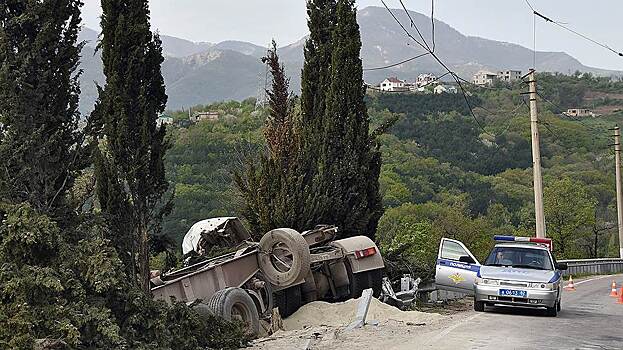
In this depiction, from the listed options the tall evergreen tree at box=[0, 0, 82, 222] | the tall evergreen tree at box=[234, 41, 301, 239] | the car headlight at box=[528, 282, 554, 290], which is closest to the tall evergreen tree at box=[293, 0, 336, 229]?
the tall evergreen tree at box=[234, 41, 301, 239]

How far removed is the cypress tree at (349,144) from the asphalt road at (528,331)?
4696 mm

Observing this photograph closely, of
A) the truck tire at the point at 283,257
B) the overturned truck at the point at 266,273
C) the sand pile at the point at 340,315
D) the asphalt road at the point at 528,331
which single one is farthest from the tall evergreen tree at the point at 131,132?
the asphalt road at the point at 528,331

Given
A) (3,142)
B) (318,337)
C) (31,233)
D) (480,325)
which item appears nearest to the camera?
(31,233)

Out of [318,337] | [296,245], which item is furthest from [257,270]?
[318,337]

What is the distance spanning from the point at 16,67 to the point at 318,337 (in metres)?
6.07

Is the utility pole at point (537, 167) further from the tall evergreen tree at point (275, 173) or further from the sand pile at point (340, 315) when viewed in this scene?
the sand pile at point (340, 315)

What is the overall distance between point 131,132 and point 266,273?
3955 millimetres

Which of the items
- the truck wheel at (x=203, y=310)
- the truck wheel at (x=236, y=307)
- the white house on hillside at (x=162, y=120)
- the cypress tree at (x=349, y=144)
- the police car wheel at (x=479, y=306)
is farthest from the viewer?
the cypress tree at (x=349, y=144)

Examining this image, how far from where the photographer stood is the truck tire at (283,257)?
15.8m

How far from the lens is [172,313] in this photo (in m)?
11.2

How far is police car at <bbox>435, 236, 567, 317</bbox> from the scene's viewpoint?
17.5 m

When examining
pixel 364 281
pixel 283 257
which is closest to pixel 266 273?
pixel 283 257

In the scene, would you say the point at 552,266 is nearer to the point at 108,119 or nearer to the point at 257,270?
the point at 257,270

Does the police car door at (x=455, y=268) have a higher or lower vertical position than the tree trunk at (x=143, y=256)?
lower
